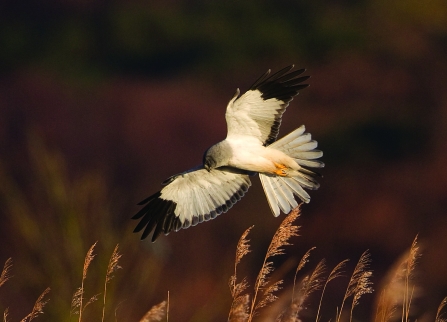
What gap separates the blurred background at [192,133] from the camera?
25.1 feet

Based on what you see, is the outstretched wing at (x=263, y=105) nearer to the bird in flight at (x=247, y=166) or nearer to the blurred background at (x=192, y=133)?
the bird in flight at (x=247, y=166)

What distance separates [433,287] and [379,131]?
657 cm

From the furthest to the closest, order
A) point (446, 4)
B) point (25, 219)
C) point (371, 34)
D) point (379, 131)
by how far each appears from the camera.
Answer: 1. point (446, 4)
2. point (371, 34)
3. point (379, 131)
4. point (25, 219)

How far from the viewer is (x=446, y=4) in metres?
26.4

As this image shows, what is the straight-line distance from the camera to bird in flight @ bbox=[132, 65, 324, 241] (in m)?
6.18

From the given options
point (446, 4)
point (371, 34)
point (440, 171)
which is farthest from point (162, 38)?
point (440, 171)

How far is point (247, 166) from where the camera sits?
6172 mm

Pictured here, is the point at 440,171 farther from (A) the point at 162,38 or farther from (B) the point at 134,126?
(A) the point at 162,38

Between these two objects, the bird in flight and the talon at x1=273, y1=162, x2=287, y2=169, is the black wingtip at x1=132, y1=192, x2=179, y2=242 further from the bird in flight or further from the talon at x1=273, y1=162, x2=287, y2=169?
the talon at x1=273, y1=162, x2=287, y2=169

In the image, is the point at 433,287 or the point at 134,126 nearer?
the point at 433,287

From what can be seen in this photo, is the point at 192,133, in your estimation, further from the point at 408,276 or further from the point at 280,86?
the point at 408,276

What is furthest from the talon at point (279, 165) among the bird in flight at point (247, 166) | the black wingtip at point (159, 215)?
the black wingtip at point (159, 215)

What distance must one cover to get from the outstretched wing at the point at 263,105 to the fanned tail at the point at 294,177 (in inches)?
6.1

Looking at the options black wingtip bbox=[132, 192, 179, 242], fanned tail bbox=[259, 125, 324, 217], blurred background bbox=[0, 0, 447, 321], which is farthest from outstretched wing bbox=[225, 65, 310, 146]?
blurred background bbox=[0, 0, 447, 321]
